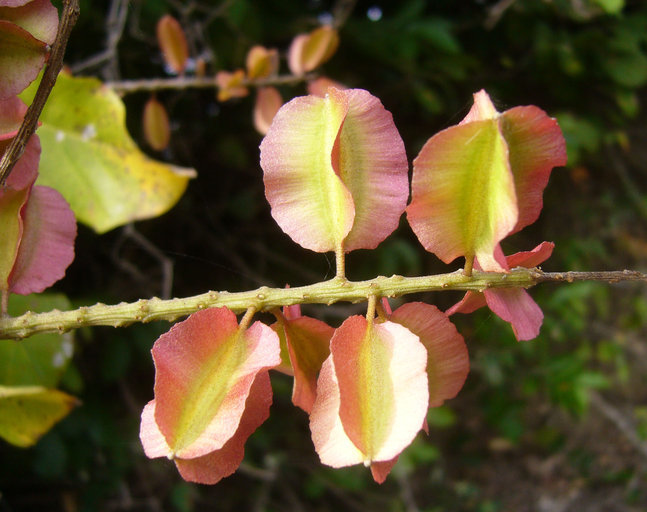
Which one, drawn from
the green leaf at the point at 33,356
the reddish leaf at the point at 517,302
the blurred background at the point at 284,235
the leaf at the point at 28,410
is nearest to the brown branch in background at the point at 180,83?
the blurred background at the point at 284,235

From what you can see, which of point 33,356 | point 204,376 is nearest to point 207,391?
point 204,376

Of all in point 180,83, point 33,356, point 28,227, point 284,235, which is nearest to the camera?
→ point 28,227

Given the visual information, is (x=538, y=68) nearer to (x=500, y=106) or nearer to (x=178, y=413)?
(x=500, y=106)

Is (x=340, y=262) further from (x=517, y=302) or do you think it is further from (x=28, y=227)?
(x=28, y=227)

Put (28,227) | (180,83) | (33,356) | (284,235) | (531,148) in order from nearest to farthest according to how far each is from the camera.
A: 1. (531,148)
2. (28,227)
3. (33,356)
4. (180,83)
5. (284,235)

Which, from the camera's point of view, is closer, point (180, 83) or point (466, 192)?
point (466, 192)

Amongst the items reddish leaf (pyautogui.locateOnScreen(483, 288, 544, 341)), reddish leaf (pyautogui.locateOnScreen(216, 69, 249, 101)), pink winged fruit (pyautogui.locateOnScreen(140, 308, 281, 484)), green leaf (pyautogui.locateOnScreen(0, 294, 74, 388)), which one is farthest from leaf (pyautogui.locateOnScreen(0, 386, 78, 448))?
reddish leaf (pyautogui.locateOnScreen(216, 69, 249, 101))

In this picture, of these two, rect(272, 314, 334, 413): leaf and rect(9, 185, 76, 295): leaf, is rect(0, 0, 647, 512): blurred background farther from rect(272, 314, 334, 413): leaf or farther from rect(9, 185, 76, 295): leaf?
rect(272, 314, 334, 413): leaf
